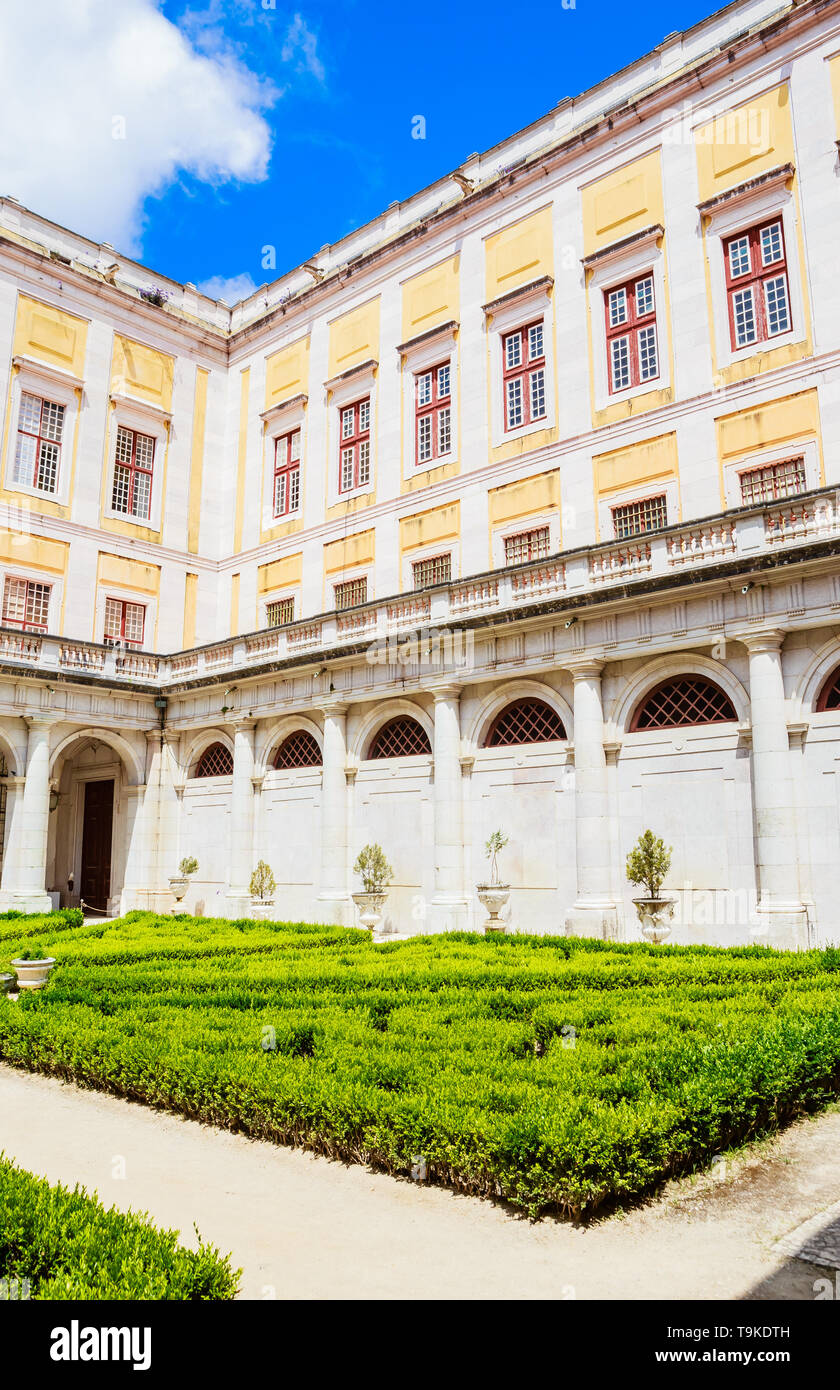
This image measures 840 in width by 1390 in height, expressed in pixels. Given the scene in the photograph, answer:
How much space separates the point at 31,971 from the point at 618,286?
21.6 metres

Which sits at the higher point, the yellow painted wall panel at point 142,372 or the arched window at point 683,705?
the yellow painted wall panel at point 142,372

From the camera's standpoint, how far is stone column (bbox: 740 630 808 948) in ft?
52.3

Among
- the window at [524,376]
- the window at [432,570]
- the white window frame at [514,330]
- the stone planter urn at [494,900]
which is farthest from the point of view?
the window at [432,570]

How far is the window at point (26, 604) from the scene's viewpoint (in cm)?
2943

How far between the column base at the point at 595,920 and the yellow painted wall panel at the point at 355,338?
20.1 meters

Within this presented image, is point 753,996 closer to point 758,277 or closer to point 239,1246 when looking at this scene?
point 239,1246

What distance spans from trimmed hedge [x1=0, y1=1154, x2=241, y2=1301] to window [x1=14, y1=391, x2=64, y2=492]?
29.1 m

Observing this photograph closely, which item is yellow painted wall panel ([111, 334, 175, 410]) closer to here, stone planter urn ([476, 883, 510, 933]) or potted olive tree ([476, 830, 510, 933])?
potted olive tree ([476, 830, 510, 933])

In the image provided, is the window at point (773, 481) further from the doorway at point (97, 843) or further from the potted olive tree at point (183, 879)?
the doorway at point (97, 843)

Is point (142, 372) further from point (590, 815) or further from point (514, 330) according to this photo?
point (590, 815)

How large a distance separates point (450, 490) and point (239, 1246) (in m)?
24.1

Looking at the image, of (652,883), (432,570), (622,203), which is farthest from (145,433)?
(652,883)

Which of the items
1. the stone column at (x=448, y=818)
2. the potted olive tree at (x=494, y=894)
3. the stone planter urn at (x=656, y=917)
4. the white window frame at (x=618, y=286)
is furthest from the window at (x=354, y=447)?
the stone planter urn at (x=656, y=917)
